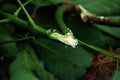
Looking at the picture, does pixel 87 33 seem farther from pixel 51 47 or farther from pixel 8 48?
pixel 8 48

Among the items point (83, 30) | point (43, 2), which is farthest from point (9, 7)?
→ point (83, 30)

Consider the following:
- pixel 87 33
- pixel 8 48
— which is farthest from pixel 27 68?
pixel 87 33

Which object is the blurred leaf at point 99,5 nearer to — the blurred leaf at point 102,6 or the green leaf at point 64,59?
the blurred leaf at point 102,6

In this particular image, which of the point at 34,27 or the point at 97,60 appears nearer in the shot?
the point at 34,27

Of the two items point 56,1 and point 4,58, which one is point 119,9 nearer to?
point 56,1

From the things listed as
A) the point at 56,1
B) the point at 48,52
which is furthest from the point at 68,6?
the point at 48,52

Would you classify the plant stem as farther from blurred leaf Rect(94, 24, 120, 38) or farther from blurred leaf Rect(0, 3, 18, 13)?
blurred leaf Rect(0, 3, 18, 13)
